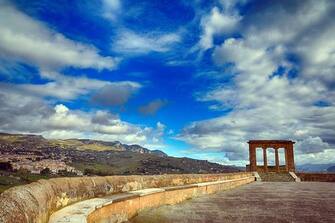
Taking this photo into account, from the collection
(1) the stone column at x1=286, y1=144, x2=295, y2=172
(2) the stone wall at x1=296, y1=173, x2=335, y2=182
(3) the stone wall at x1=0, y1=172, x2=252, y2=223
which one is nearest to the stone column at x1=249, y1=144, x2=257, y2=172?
(1) the stone column at x1=286, y1=144, x2=295, y2=172

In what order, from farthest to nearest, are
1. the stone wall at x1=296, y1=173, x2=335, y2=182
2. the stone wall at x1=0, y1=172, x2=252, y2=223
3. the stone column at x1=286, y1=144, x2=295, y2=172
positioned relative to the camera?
the stone column at x1=286, y1=144, x2=295, y2=172 < the stone wall at x1=296, y1=173, x2=335, y2=182 < the stone wall at x1=0, y1=172, x2=252, y2=223

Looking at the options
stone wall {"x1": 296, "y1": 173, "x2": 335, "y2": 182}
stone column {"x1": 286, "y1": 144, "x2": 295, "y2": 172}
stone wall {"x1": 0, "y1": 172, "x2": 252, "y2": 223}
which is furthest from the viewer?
stone column {"x1": 286, "y1": 144, "x2": 295, "y2": 172}

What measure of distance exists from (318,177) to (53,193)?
42783 mm

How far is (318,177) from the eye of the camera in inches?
1666

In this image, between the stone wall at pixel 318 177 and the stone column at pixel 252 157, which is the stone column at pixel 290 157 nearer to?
the stone column at pixel 252 157

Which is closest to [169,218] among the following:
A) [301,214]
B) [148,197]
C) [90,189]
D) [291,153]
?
[148,197]

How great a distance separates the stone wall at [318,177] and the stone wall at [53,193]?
3557 centimetres

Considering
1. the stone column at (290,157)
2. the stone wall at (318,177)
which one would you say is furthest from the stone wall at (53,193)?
the stone column at (290,157)

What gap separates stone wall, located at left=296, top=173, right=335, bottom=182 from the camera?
40.7m

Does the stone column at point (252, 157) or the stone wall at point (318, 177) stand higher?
the stone column at point (252, 157)

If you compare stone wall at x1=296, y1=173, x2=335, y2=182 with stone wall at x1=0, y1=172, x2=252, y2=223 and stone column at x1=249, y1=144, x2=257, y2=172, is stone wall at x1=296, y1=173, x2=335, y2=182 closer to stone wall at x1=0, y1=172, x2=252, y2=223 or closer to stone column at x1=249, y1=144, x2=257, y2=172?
stone column at x1=249, y1=144, x2=257, y2=172

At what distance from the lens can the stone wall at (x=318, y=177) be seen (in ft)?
133

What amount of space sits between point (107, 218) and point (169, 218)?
6.24 feet

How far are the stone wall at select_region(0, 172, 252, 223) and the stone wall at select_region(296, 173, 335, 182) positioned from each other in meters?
35.6
